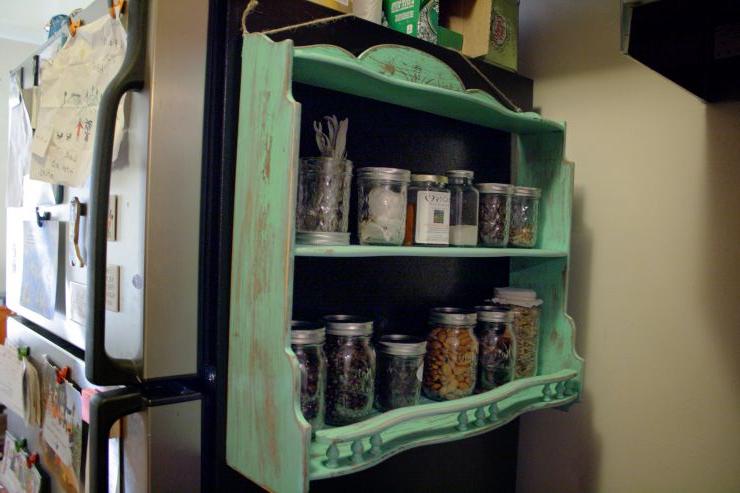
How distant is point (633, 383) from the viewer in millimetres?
1362

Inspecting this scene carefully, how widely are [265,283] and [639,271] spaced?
969 millimetres

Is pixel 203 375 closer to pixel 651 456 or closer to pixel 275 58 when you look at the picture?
pixel 275 58

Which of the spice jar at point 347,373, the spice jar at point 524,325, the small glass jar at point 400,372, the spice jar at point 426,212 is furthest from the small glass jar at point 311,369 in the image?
the spice jar at point 524,325

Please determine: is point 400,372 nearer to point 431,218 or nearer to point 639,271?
point 431,218

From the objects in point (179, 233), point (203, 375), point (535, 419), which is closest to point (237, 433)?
point (203, 375)

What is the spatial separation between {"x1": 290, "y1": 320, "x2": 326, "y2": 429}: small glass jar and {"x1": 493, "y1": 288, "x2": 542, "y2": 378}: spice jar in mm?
533

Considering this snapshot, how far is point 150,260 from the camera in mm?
851

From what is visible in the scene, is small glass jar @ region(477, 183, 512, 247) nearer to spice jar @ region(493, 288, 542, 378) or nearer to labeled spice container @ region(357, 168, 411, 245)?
spice jar @ region(493, 288, 542, 378)

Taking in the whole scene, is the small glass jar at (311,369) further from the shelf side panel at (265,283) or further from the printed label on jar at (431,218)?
the printed label on jar at (431,218)

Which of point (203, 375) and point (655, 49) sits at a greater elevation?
point (655, 49)

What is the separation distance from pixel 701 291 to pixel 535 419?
570 mm

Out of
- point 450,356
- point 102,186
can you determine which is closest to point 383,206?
point 450,356

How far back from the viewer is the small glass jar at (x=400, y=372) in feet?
3.47

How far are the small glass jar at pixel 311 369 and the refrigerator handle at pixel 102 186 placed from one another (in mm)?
300
